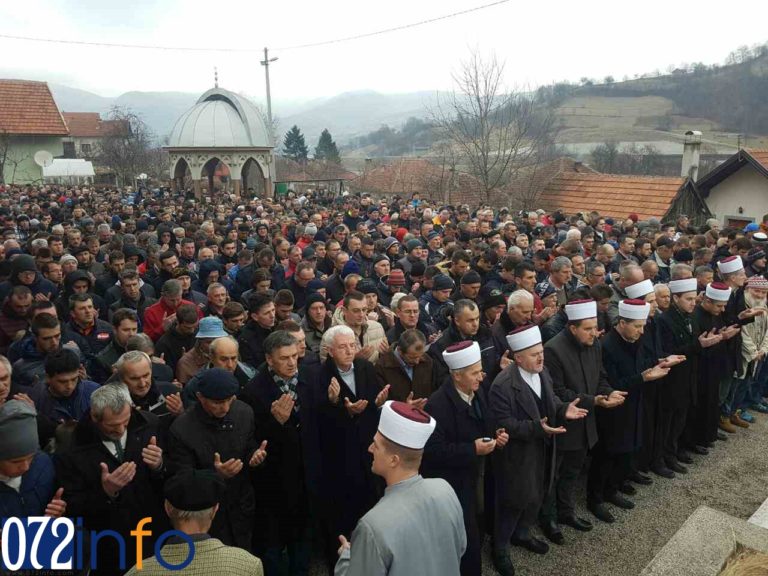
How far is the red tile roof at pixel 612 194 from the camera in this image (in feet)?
62.2

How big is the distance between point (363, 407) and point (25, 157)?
3557cm

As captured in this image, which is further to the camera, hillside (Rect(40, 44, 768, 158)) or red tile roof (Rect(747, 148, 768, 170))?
hillside (Rect(40, 44, 768, 158))

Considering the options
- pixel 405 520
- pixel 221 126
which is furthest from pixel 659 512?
pixel 221 126

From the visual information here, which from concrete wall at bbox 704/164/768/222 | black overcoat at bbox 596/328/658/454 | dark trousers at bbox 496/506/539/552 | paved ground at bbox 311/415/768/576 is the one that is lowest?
paved ground at bbox 311/415/768/576

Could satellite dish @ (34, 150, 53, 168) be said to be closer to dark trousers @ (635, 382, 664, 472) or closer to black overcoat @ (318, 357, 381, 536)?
black overcoat @ (318, 357, 381, 536)

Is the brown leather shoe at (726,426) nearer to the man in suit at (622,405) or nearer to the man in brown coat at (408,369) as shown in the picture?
the man in suit at (622,405)

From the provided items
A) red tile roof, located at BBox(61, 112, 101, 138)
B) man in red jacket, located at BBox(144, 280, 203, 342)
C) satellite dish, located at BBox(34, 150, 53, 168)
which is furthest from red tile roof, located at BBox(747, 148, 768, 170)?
red tile roof, located at BBox(61, 112, 101, 138)

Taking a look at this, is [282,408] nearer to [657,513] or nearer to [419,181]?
[657,513]

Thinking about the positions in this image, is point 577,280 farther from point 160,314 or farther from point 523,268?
point 160,314

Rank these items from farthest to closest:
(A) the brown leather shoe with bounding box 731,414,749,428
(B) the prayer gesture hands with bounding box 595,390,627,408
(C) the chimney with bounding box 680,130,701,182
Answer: (C) the chimney with bounding box 680,130,701,182 < (A) the brown leather shoe with bounding box 731,414,749,428 < (B) the prayer gesture hands with bounding box 595,390,627,408

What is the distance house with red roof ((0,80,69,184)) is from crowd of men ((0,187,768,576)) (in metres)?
29.2

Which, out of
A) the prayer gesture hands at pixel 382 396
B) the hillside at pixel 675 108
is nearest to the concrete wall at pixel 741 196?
the prayer gesture hands at pixel 382 396

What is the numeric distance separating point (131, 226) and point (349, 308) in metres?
10.2

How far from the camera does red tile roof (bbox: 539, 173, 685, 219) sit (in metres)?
19.0
